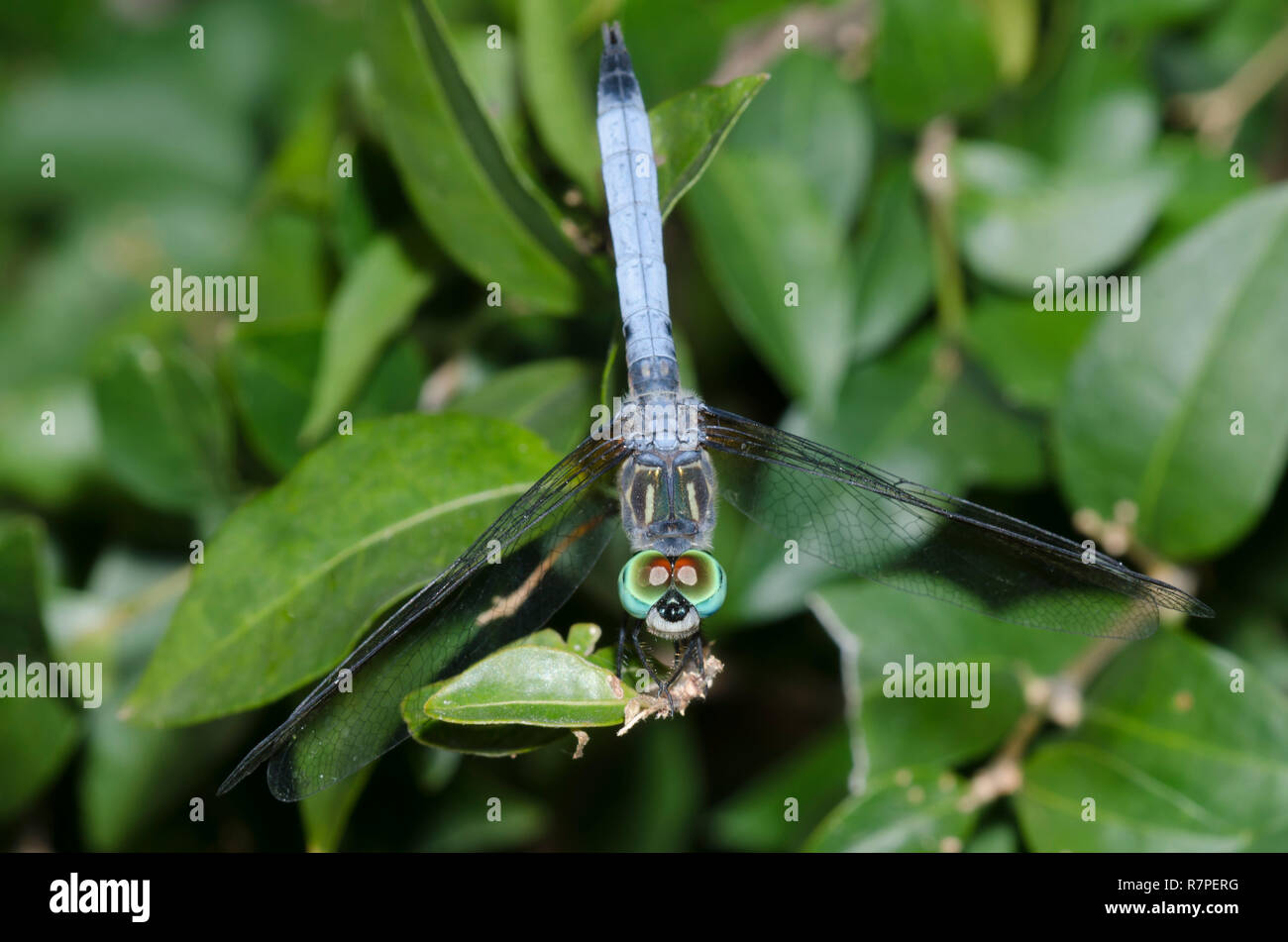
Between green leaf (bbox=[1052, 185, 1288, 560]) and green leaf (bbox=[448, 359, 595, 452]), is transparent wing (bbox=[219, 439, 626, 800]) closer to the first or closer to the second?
green leaf (bbox=[448, 359, 595, 452])

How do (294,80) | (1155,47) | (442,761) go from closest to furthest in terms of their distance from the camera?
(442,761) < (1155,47) < (294,80)

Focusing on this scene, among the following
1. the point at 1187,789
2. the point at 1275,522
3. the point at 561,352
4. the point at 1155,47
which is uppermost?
the point at 1155,47

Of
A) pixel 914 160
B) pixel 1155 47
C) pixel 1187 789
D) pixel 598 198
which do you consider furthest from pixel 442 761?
pixel 1155 47

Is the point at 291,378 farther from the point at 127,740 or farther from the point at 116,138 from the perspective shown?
the point at 116,138

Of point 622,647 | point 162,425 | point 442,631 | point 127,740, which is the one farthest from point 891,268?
point 127,740

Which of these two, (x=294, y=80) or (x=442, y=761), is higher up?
(x=294, y=80)

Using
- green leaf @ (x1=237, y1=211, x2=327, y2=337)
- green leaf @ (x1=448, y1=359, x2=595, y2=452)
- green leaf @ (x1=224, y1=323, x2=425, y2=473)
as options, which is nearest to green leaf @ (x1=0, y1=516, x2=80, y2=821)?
green leaf @ (x1=224, y1=323, x2=425, y2=473)

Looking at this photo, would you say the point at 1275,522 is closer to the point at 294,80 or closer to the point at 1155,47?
the point at 1155,47
